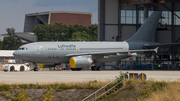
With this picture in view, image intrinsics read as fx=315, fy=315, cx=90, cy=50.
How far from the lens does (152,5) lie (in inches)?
2248

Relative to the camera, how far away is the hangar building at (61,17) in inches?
5039

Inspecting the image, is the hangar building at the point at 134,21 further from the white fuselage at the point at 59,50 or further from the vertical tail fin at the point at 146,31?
the white fuselage at the point at 59,50

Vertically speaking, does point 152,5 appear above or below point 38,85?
above

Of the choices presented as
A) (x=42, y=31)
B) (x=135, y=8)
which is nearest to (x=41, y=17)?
(x=42, y=31)

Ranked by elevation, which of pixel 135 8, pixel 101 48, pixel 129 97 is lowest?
pixel 129 97

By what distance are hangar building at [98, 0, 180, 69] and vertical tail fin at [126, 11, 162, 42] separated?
370cm

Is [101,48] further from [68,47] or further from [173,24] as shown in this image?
[173,24]

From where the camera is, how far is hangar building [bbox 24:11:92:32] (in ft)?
420

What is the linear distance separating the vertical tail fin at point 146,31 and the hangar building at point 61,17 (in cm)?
7893

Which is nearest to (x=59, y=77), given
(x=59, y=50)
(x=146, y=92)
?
(x=146, y=92)

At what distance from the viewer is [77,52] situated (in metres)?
45.8

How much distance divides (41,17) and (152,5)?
8262 cm

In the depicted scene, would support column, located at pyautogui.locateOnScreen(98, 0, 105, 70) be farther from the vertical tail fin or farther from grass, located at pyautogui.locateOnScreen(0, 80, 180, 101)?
grass, located at pyautogui.locateOnScreen(0, 80, 180, 101)

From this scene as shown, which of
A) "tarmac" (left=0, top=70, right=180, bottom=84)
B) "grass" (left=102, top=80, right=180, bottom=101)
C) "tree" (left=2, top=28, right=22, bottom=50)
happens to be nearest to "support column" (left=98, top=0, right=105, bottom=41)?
"tarmac" (left=0, top=70, right=180, bottom=84)
